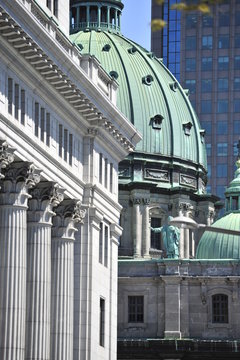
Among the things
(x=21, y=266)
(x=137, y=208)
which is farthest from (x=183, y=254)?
(x=21, y=266)

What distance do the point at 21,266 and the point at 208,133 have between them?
127 metres

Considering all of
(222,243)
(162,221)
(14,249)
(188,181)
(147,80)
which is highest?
(147,80)

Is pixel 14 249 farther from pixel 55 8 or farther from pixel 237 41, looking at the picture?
pixel 237 41

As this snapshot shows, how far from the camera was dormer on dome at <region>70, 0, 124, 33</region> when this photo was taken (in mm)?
154125

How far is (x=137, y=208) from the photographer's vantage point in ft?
479

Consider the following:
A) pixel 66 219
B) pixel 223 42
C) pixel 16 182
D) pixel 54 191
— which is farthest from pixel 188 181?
pixel 16 182

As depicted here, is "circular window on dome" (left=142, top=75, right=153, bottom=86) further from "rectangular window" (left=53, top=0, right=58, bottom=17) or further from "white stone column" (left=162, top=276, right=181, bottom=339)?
"rectangular window" (left=53, top=0, right=58, bottom=17)

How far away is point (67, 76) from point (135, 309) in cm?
6313

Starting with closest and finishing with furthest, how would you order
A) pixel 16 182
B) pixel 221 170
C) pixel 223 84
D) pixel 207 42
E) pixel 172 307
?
pixel 16 182 → pixel 172 307 → pixel 221 170 → pixel 223 84 → pixel 207 42

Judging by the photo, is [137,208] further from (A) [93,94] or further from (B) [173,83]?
(A) [93,94]

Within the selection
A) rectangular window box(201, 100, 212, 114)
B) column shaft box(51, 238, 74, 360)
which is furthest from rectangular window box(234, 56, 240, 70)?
column shaft box(51, 238, 74, 360)

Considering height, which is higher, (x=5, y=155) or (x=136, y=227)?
(x=136, y=227)

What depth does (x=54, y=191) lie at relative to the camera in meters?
69.0

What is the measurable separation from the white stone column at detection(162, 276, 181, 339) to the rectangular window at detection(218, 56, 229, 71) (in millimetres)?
65206
